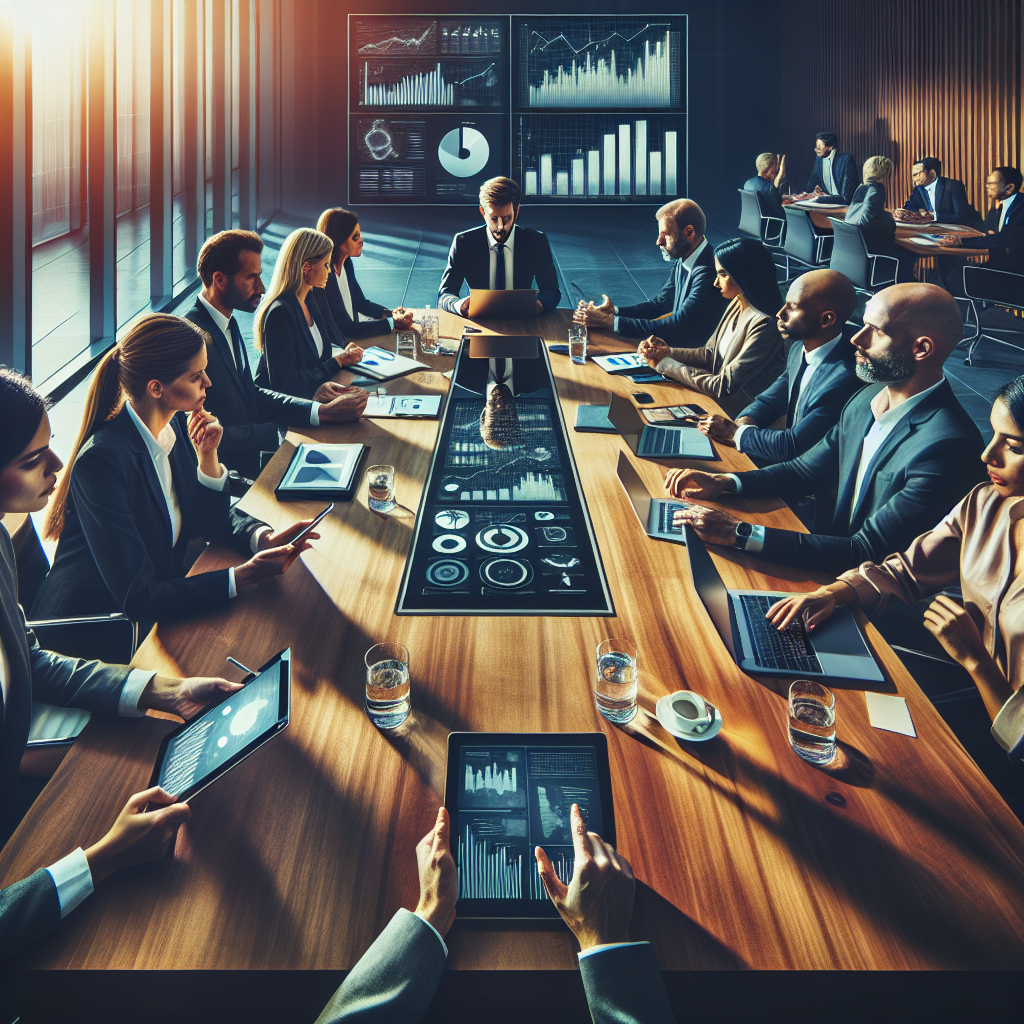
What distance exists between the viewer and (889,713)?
1850 millimetres


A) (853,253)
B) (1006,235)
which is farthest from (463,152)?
(1006,235)

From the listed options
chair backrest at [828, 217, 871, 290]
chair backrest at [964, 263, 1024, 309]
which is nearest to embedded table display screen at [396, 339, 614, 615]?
chair backrest at [964, 263, 1024, 309]

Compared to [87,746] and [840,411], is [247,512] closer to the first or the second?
[87,746]

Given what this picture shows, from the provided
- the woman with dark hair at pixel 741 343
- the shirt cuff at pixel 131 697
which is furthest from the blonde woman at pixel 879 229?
the shirt cuff at pixel 131 697

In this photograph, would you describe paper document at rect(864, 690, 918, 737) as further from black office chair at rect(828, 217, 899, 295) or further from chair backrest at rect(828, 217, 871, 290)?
chair backrest at rect(828, 217, 871, 290)

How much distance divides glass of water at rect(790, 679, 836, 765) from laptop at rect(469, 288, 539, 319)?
11.9ft

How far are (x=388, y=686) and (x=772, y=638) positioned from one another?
90 centimetres

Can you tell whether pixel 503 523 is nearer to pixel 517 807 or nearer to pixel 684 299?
pixel 517 807

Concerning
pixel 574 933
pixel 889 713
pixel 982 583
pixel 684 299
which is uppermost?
pixel 684 299

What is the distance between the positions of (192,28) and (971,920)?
10.1m

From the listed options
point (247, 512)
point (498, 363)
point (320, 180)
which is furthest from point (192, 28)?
point (247, 512)

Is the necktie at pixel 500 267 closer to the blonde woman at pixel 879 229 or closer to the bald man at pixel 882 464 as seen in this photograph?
the bald man at pixel 882 464

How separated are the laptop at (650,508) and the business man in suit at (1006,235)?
19.5 feet

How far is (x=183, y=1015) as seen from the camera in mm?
1354
